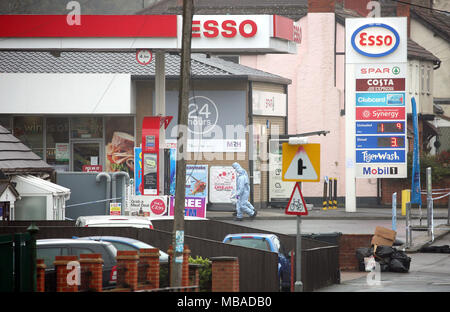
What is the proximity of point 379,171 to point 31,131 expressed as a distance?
15.5m

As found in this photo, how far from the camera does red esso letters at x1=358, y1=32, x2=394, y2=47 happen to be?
36.9m

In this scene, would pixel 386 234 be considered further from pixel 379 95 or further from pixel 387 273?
pixel 379 95

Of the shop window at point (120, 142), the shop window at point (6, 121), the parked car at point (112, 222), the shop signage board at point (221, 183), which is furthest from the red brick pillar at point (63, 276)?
the shop window at point (6, 121)

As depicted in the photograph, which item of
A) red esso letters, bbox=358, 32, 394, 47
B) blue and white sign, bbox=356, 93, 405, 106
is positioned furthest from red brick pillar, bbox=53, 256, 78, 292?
red esso letters, bbox=358, 32, 394, 47

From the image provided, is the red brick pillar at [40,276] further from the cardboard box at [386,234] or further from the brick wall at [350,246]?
the cardboard box at [386,234]

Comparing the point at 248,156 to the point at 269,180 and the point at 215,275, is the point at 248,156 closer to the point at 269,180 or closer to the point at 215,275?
the point at 269,180

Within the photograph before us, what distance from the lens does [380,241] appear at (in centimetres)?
2341

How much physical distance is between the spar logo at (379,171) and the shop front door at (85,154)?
1203 cm

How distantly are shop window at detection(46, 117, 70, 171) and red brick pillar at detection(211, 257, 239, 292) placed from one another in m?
25.5

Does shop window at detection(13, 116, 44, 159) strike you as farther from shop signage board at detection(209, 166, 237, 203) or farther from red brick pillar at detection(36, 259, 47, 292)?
red brick pillar at detection(36, 259, 47, 292)

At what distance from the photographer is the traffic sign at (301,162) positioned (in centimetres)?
1602

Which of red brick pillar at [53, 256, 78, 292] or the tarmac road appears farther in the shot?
the tarmac road

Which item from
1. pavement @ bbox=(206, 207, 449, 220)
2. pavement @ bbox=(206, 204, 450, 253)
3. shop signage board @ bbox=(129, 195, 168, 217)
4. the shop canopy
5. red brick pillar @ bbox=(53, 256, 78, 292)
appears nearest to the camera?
red brick pillar @ bbox=(53, 256, 78, 292)
